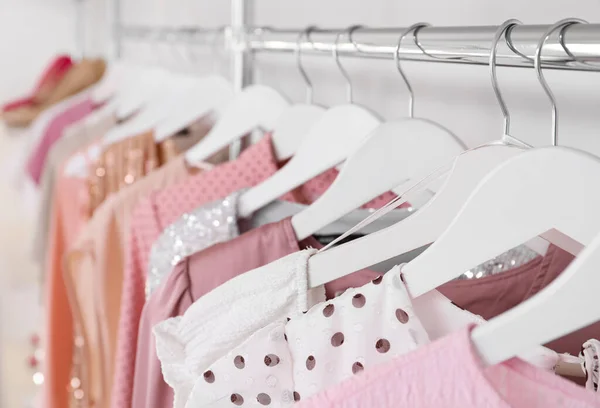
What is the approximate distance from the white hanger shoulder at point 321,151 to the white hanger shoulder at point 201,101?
1.30ft

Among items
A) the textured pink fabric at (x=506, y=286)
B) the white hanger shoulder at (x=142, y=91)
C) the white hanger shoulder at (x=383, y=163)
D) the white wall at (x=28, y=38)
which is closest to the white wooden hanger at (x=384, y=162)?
the white hanger shoulder at (x=383, y=163)

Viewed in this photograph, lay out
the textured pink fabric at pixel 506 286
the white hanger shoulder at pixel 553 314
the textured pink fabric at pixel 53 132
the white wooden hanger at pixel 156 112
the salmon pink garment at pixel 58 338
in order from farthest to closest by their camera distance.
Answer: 1. the textured pink fabric at pixel 53 132
2. the white wooden hanger at pixel 156 112
3. the salmon pink garment at pixel 58 338
4. the textured pink fabric at pixel 506 286
5. the white hanger shoulder at pixel 553 314

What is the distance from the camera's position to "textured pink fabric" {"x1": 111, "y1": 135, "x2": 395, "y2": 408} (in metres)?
0.80

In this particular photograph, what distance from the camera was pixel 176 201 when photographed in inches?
32.8

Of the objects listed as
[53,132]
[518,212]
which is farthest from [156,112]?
[518,212]

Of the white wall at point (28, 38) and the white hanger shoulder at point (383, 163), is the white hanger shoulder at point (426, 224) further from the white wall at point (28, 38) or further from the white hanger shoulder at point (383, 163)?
the white wall at point (28, 38)

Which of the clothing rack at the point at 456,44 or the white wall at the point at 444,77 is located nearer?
the clothing rack at the point at 456,44

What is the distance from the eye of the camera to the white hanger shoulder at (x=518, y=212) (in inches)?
15.7

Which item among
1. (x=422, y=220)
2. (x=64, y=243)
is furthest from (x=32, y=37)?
(x=422, y=220)

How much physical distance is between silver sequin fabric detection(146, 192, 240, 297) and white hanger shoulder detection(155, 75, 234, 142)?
394mm

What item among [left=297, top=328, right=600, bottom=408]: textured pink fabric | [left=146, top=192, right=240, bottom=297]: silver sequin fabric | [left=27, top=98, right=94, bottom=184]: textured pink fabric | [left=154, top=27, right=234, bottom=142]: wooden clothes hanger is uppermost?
[left=154, top=27, right=234, bottom=142]: wooden clothes hanger

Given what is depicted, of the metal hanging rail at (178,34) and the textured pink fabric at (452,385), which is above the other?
the metal hanging rail at (178,34)

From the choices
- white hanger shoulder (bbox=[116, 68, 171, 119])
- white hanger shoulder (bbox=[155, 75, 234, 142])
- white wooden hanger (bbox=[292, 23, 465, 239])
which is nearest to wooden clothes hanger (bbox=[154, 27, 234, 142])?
white hanger shoulder (bbox=[155, 75, 234, 142])

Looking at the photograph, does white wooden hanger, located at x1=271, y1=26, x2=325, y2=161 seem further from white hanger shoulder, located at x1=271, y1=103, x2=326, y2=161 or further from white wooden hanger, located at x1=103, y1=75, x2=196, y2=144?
white wooden hanger, located at x1=103, y1=75, x2=196, y2=144
